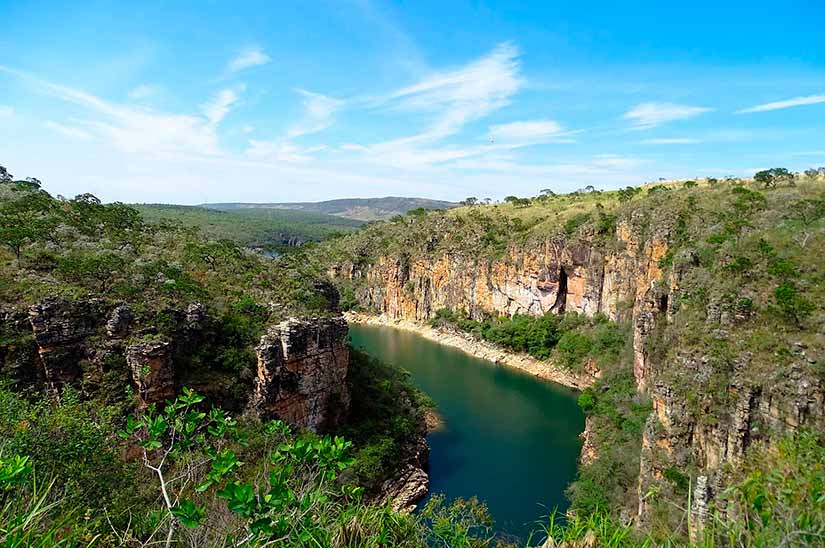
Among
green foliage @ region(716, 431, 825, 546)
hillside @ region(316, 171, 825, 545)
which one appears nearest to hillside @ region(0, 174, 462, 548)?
green foliage @ region(716, 431, 825, 546)

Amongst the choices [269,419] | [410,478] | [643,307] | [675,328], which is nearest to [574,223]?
[643,307]

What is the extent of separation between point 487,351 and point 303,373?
27.8 metres

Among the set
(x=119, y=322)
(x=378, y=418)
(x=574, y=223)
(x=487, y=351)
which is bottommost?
(x=487, y=351)

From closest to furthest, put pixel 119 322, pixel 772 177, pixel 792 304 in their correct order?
pixel 119 322 < pixel 792 304 < pixel 772 177

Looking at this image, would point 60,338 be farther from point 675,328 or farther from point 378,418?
point 675,328

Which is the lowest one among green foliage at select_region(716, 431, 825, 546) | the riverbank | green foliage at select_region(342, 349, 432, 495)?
the riverbank

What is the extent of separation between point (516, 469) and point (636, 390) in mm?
8199

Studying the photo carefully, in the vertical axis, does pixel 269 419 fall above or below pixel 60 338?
below

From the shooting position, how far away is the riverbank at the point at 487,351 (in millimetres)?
34594

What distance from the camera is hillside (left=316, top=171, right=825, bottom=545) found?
10.2 metres

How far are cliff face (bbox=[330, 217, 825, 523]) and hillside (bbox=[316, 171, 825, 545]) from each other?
64 mm

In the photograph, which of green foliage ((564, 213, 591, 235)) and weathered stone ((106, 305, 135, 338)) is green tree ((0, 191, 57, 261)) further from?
green foliage ((564, 213, 591, 235))

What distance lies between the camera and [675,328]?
20.9 metres

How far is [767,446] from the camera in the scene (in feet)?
41.3
